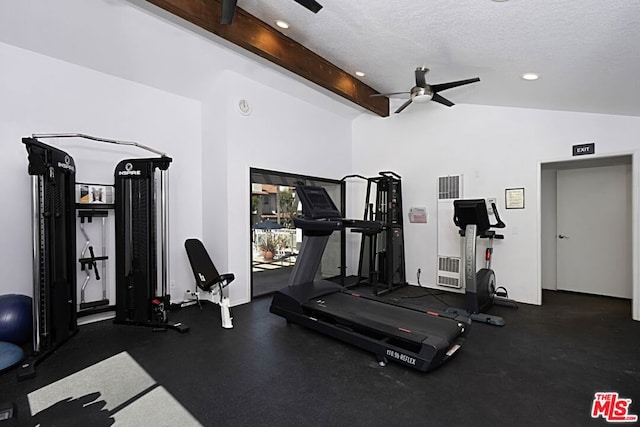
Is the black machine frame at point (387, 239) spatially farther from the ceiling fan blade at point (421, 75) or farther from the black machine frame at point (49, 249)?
the black machine frame at point (49, 249)

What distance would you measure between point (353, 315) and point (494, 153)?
12.1 feet

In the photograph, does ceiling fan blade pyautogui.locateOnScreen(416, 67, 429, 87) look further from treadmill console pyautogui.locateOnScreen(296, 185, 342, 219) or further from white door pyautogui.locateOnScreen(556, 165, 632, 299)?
white door pyautogui.locateOnScreen(556, 165, 632, 299)

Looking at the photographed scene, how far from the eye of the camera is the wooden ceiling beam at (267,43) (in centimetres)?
312

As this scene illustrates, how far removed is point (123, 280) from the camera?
12.9 ft

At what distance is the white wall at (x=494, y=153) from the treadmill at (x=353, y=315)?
235cm

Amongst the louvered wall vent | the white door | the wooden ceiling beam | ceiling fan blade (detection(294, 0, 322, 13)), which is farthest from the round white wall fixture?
the white door

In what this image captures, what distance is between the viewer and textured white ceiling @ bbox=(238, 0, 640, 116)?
2346 mm

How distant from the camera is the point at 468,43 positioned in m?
3.07

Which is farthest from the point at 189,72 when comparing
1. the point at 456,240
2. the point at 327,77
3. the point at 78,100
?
the point at 456,240

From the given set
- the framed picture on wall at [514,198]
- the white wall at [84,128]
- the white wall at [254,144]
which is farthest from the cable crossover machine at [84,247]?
the framed picture on wall at [514,198]

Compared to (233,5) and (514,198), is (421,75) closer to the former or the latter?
(233,5)

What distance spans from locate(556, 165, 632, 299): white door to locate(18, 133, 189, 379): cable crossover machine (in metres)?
6.28

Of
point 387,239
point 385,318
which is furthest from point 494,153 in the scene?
point 385,318

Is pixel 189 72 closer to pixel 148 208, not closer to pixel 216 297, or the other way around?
pixel 148 208
